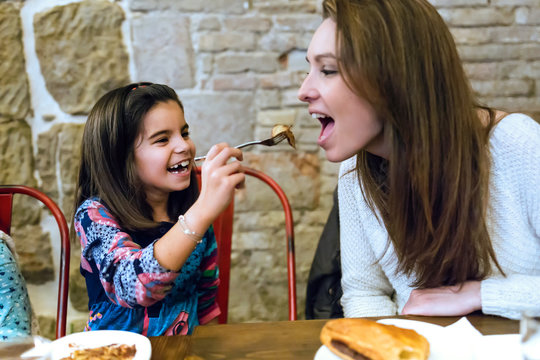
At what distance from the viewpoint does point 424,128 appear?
103 centimetres

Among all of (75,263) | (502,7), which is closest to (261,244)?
(75,263)

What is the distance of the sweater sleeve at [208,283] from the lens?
1456 millimetres

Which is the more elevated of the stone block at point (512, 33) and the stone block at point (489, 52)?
the stone block at point (512, 33)

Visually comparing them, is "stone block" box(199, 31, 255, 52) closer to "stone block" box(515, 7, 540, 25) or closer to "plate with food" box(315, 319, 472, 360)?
"stone block" box(515, 7, 540, 25)

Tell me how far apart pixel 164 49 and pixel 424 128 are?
131 cm

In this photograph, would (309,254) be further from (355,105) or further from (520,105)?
(355,105)

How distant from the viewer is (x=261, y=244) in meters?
2.19

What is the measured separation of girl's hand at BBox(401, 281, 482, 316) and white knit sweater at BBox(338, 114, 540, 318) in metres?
0.02

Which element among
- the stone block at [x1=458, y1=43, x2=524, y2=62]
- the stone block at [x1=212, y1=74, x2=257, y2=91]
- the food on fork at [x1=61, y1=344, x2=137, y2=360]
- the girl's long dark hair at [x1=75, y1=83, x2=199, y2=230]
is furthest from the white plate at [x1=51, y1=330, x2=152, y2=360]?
the stone block at [x1=458, y1=43, x2=524, y2=62]

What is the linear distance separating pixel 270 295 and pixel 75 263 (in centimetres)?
81

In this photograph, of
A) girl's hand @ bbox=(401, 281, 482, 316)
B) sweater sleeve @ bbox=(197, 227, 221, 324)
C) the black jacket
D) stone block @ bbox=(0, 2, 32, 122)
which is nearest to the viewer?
girl's hand @ bbox=(401, 281, 482, 316)

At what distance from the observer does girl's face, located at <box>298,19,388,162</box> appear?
3.43 feet

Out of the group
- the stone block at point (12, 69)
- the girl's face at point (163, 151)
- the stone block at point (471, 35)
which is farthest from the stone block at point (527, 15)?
the stone block at point (12, 69)

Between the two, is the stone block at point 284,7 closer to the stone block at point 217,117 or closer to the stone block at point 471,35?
the stone block at point 217,117
